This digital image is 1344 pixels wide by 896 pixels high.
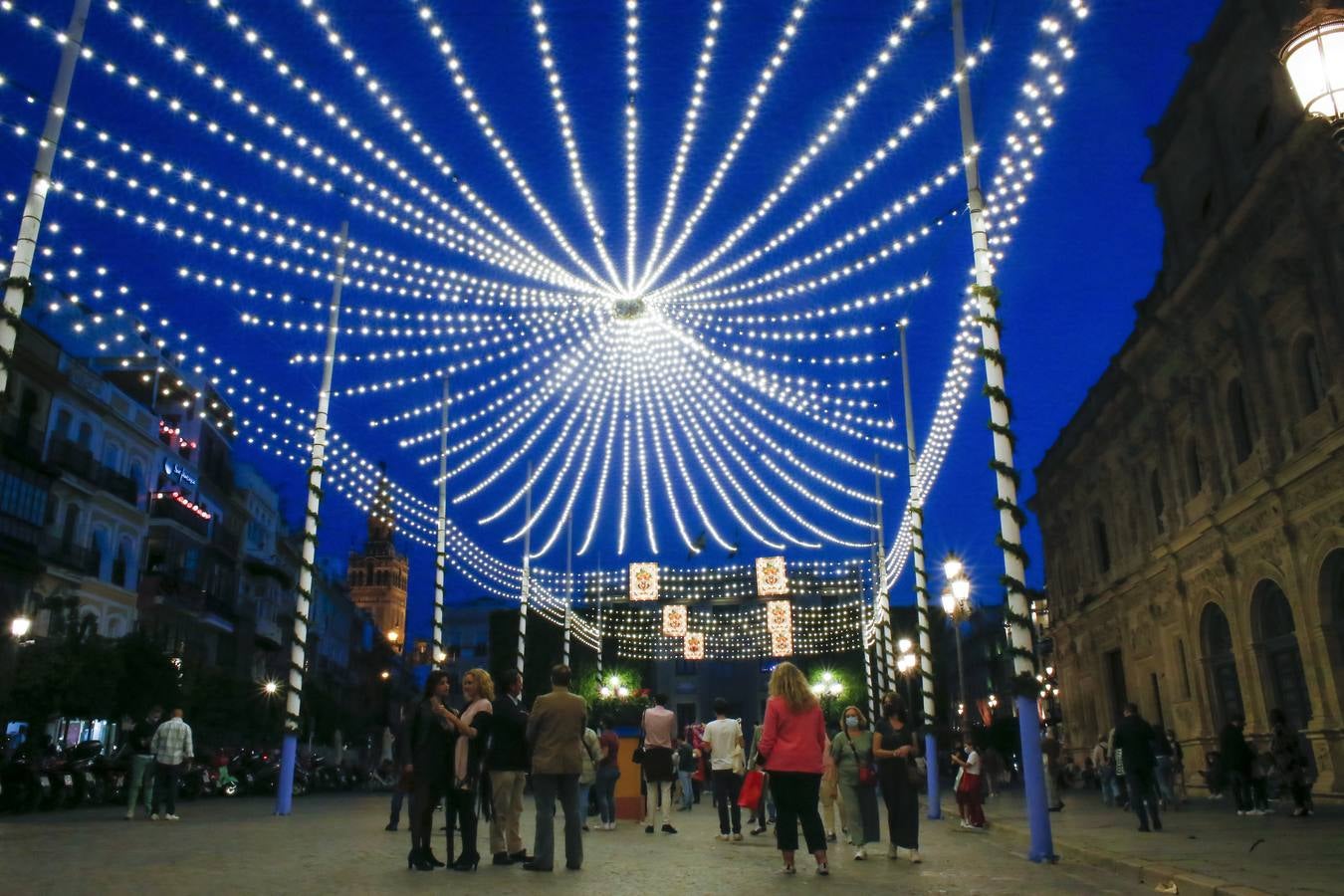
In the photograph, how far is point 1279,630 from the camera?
61.0 feet

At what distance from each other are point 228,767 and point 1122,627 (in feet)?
75.8

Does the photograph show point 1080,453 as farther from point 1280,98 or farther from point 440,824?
point 440,824

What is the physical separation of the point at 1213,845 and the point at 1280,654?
386 inches

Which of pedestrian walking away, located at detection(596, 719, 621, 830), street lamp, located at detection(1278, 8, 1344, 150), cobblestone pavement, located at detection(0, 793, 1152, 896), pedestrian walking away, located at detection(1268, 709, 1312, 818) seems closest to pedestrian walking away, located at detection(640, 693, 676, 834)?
pedestrian walking away, located at detection(596, 719, 621, 830)

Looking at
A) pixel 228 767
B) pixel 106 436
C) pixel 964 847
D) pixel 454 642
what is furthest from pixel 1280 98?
pixel 454 642

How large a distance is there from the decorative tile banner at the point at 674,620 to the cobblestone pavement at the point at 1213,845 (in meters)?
27.0

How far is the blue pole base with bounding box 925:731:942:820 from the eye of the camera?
17.4m

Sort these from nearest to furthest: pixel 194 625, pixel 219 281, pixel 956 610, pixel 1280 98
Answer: pixel 219 281 → pixel 1280 98 → pixel 956 610 → pixel 194 625

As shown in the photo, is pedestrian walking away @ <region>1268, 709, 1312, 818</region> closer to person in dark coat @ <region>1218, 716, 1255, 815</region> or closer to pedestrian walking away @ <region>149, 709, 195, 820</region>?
person in dark coat @ <region>1218, 716, 1255, 815</region>

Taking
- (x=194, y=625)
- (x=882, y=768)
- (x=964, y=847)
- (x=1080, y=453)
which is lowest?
(x=964, y=847)

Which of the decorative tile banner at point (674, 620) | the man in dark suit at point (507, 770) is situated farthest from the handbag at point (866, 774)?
the decorative tile banner at point (674, 620)

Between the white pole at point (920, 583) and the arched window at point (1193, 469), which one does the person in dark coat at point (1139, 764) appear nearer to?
the white pole at point (920, 583)

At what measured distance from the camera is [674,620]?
4381 centimetres

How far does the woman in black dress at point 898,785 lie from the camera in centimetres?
1020
